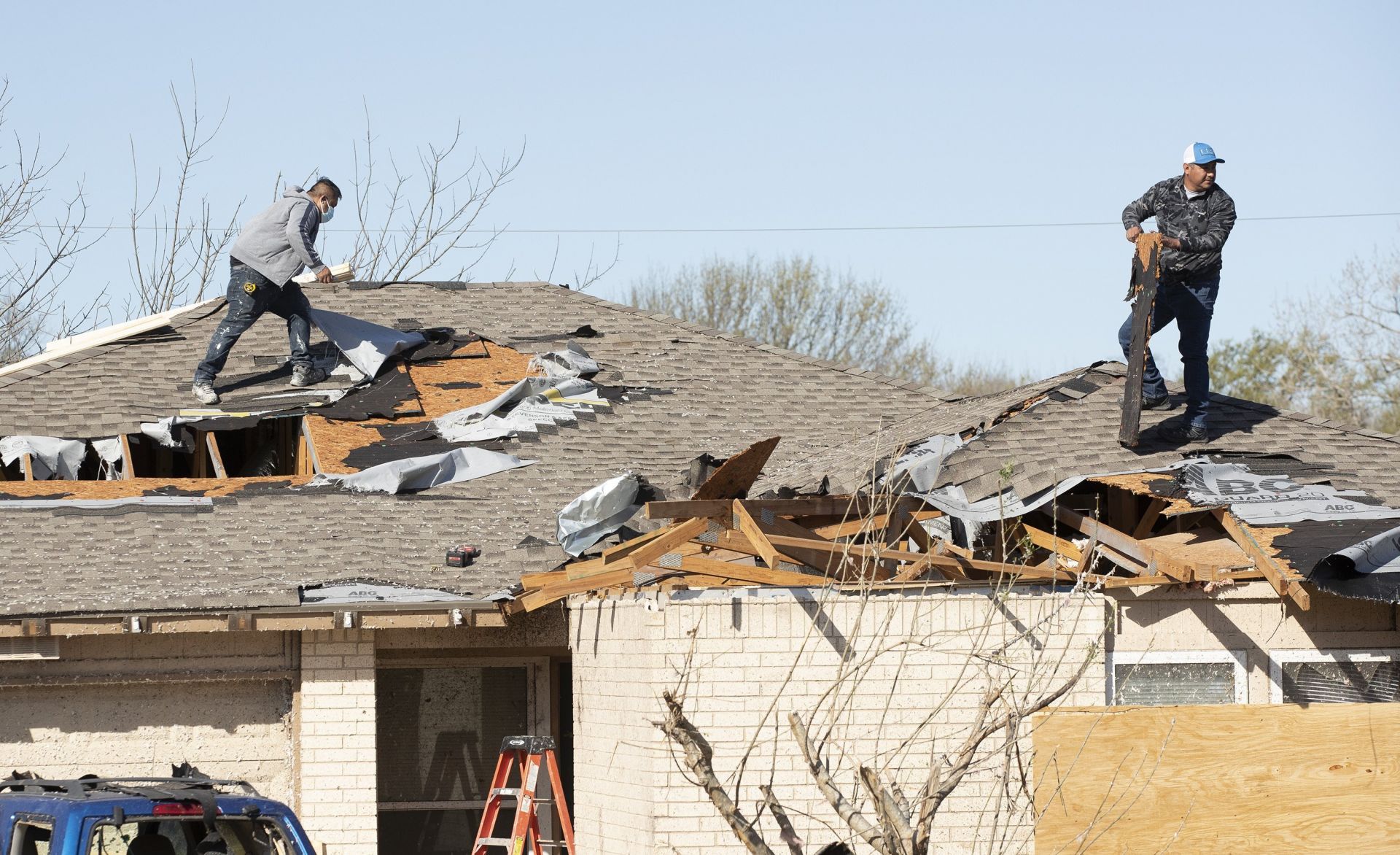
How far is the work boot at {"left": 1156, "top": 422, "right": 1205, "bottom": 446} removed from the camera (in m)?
10.8

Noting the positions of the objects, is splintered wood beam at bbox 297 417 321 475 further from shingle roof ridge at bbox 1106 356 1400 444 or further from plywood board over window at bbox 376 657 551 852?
shingle roof ridge at bbox 1106 356 1400 444

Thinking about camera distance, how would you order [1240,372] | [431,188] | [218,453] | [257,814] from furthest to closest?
1. [1240,372]
2. [431,188]
3. [218,453]
4. [257,814]

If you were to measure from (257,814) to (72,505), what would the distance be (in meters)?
5.87

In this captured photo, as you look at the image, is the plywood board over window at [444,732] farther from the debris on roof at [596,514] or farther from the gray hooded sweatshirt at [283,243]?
the gray hooded sweatshirt at [283,243]

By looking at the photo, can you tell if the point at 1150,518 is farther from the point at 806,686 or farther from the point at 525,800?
the point at 525,800

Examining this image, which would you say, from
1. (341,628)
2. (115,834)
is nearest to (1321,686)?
(341,628)

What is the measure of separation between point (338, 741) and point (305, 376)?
467cm

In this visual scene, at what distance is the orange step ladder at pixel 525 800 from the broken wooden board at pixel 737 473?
1.89m

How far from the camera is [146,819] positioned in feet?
20.2

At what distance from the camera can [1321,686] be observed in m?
9.35

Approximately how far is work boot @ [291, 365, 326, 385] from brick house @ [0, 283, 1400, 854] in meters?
0.27

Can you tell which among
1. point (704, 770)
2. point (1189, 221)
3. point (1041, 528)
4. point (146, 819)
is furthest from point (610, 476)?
point (704, 770)

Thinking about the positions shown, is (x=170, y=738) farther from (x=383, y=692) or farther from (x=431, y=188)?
(x=431, y=188)

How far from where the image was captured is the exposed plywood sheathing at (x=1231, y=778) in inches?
324
